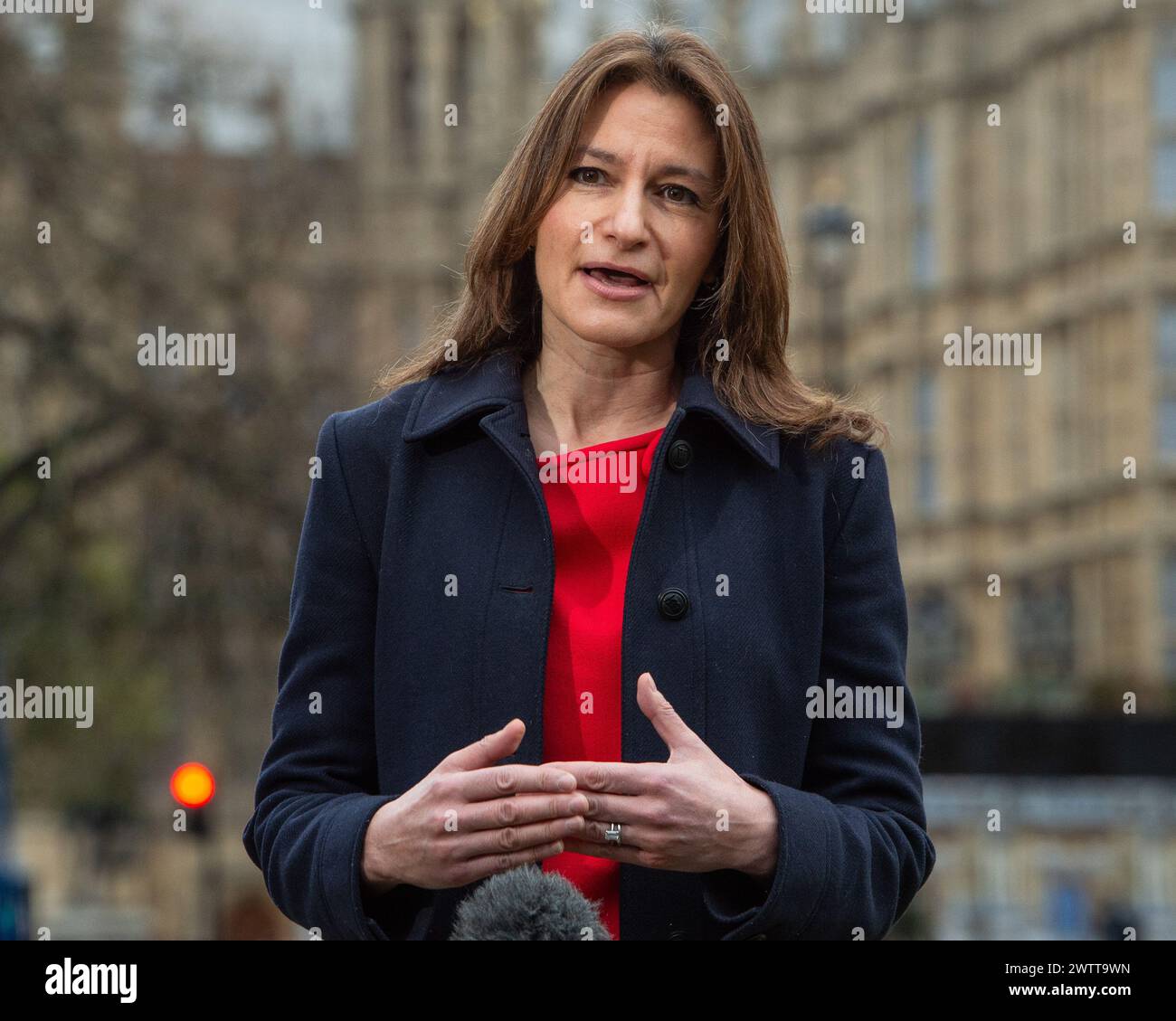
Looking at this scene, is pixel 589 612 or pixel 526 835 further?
pixel 589 612

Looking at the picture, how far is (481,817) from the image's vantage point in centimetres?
266

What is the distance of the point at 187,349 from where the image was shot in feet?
71.2

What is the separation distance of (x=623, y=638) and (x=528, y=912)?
0.55m

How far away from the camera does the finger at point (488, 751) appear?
105 inches

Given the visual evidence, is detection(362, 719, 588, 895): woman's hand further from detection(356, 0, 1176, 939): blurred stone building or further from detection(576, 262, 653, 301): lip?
detection(356, 0, 1176, 939): blurred stone building

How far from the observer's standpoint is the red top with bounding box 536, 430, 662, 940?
2932 millimetres

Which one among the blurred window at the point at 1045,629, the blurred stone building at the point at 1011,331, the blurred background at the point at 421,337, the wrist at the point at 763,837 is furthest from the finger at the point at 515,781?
the blurred window at the point at 1045,629

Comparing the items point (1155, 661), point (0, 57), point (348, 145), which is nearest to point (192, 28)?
point (0, 57)

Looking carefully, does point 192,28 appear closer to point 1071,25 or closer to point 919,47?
point 1071,25

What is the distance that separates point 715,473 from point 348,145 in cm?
2731

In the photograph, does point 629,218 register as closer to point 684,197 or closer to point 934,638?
point 684,197

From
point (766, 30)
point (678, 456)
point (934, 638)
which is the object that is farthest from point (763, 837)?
point (766, 30)

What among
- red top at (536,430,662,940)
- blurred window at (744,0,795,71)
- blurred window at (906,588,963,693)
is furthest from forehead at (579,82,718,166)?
blurred window at (744,0,795,71)
